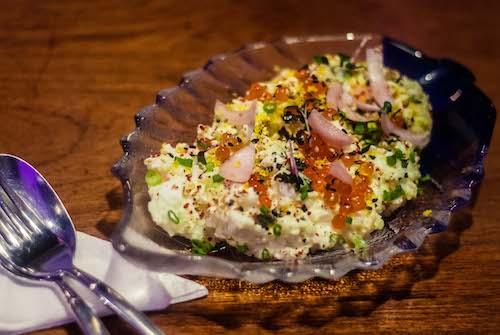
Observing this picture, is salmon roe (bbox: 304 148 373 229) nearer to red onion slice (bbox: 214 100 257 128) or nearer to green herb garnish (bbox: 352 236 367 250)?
green herb garnish (bbox: 352 236 367 250)

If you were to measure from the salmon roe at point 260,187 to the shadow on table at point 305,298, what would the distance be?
29 centimetres

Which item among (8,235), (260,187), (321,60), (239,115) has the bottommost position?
(8,235)

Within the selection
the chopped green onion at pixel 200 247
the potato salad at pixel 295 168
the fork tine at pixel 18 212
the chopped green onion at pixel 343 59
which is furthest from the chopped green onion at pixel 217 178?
the chopped green onion at pixel 343 59

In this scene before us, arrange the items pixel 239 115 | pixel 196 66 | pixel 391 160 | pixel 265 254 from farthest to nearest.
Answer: pixel 196 66 < pixel 239 115 < pixel 391 160 < pixel 265 254

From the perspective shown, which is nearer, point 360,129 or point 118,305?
point 118,305

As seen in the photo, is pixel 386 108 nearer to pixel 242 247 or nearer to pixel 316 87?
pixel 316 87

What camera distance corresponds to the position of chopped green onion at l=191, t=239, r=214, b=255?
70.7 inches

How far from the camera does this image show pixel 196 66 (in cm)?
283

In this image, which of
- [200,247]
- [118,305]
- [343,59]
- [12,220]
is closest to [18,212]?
[12,220]

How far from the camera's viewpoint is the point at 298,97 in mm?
2234

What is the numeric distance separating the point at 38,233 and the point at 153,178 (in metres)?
0.41

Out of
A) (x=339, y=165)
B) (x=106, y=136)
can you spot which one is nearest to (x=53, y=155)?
(x=106, y=136)

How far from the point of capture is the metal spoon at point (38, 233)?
5.39 ft

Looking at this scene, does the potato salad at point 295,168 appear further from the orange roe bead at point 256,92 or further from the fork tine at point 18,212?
the fork tine at point 18,212
